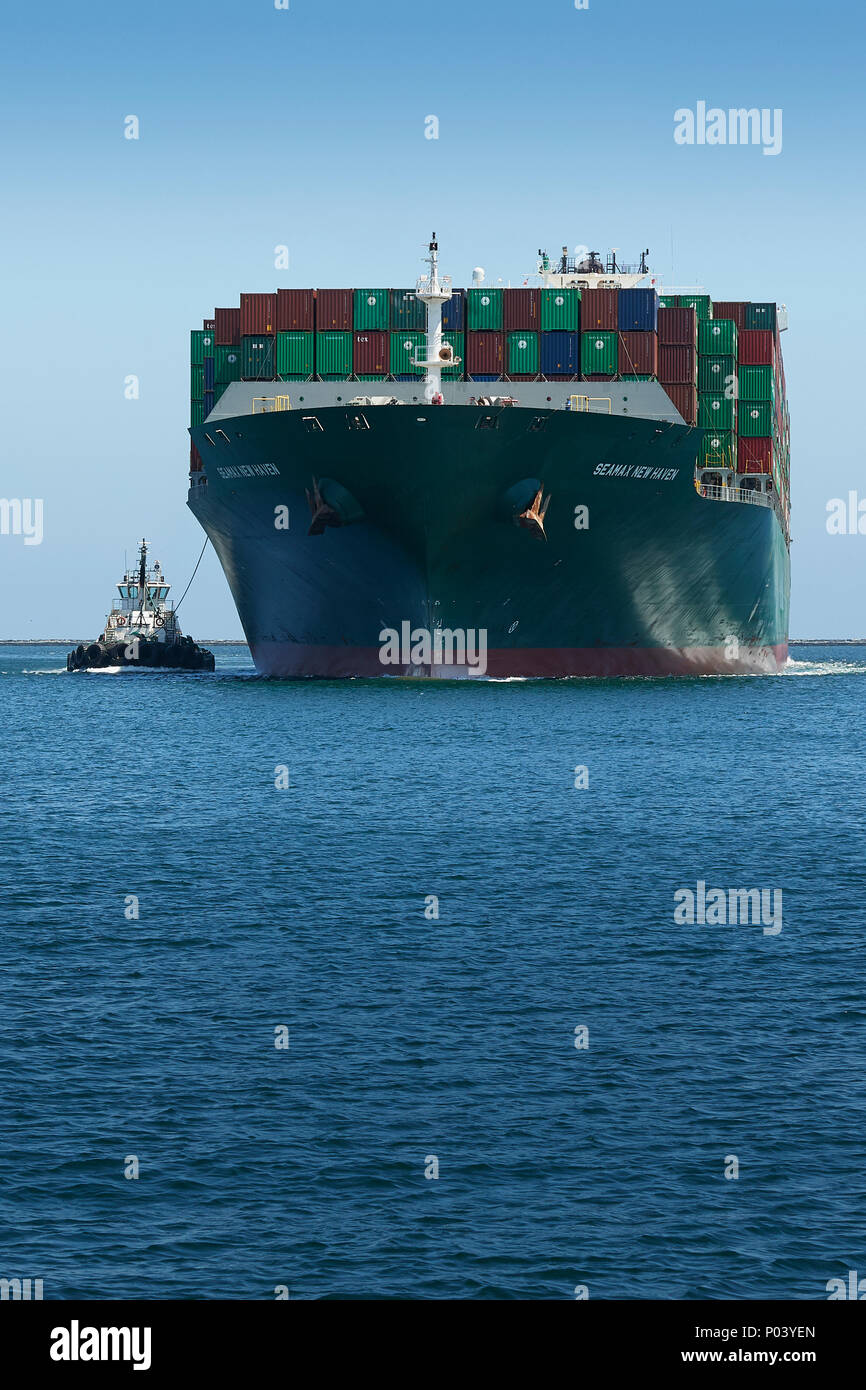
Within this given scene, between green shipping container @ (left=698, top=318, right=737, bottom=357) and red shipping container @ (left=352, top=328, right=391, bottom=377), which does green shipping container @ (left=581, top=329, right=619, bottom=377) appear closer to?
red shipping container @ (left=352, top=328, right=391, bottom=377)

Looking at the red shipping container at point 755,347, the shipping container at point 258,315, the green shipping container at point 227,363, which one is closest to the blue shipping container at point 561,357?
the shipping container at point 258,315

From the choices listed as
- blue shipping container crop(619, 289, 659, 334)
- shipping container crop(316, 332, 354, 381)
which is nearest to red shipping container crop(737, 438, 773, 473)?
blue shipping container crop(619, 289, 659, 334)

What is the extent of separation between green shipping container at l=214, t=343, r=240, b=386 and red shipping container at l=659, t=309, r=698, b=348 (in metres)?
18.1

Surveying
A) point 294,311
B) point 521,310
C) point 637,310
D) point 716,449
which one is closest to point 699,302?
point 716,449

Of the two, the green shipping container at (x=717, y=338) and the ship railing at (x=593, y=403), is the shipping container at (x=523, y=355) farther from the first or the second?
the green shipping container at (x=717, y=338)

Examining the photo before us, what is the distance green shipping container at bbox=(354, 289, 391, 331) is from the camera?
6384 cm

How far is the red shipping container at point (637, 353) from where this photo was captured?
6372 centimetres

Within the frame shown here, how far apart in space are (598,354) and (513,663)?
1360 centimetres

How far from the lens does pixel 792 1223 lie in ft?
39.7

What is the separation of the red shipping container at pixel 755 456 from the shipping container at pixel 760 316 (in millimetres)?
7328

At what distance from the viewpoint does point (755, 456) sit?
74938 mm
